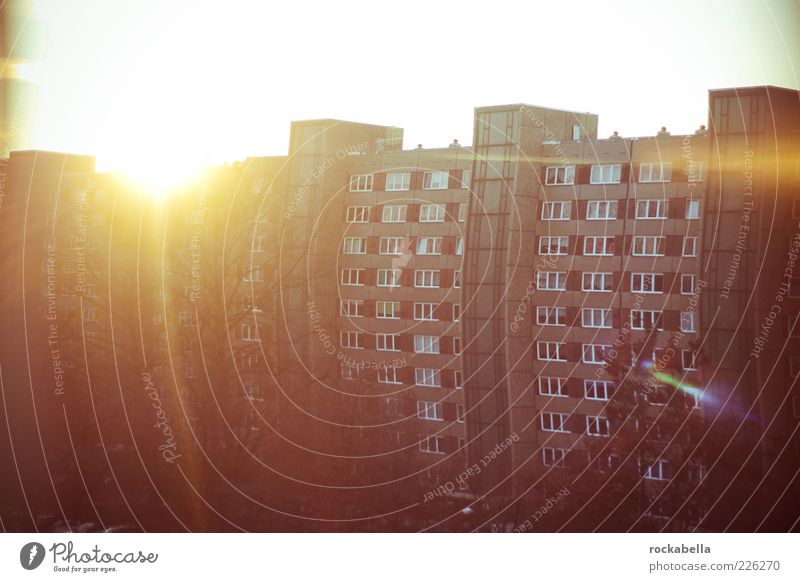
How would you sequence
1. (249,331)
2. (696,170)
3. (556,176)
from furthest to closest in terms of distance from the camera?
(249,331)
(556,176)
(696,170)

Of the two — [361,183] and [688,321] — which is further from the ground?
[361,183]

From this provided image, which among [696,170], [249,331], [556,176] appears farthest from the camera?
[249,331]

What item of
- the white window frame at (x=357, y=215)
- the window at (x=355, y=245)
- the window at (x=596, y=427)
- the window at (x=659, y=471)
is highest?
the white window frame at (x=357, y=215)

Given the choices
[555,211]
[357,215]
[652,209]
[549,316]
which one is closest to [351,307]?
[357,215]

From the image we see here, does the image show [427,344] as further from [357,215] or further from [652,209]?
[652,209]

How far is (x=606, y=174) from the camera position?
3057mm

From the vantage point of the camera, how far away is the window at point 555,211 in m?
3.08

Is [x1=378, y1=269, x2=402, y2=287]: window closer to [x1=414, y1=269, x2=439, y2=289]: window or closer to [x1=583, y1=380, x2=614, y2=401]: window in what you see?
[x1=414, y1=269, x2=439, y2=289]: window

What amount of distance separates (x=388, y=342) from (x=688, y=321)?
46.0 inches

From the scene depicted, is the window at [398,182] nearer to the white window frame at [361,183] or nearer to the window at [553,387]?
the white window frame at [361,183]

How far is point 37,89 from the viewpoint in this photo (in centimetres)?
297

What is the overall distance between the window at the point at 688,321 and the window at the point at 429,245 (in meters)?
0.97

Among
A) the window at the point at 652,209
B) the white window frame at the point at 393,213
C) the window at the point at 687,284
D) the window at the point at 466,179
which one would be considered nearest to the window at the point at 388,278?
the white window frame at the point at 393,213
